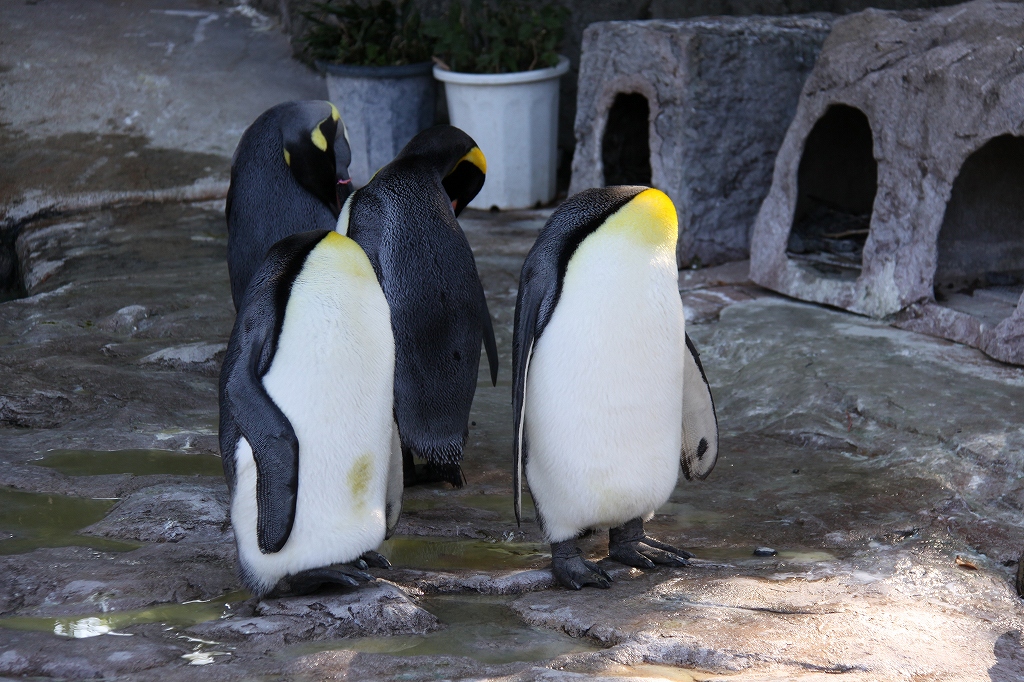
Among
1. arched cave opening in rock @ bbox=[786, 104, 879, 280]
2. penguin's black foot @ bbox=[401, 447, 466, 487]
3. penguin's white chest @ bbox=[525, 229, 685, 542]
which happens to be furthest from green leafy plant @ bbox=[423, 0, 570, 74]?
penguin's white chest @ bbox=[525, 229, 685, 542]

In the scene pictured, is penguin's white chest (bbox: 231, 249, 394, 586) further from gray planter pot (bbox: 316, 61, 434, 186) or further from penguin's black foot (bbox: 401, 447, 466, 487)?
gray planter pot (bbox: 316, 61, 434, 186)

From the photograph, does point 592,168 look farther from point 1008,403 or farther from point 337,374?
point 337,374

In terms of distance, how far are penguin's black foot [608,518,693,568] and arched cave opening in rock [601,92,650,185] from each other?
3.58 metres

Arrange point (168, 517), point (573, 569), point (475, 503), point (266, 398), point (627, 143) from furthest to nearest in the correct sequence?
point (627, 143) → point (475, 503) → point (168, 517) → point (573, 569) → point (266, 398)

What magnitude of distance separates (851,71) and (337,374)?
10.1 ft

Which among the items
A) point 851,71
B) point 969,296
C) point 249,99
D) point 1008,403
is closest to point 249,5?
point 249,99

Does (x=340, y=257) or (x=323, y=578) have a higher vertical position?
(x=340, y=257)

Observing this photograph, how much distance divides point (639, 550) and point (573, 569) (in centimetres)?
22

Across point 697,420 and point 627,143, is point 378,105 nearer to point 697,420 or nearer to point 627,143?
point 627,143

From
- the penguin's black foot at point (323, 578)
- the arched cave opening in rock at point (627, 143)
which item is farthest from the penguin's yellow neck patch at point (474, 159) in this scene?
the arched cave opening in rock at point (627, 143)

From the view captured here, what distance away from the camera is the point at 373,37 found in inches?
279

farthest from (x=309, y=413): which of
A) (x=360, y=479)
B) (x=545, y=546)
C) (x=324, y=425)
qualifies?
(x=545, y=546)

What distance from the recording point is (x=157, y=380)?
374 centimetres

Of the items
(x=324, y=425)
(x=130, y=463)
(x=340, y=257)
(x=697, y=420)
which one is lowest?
(x=130, y=463)
